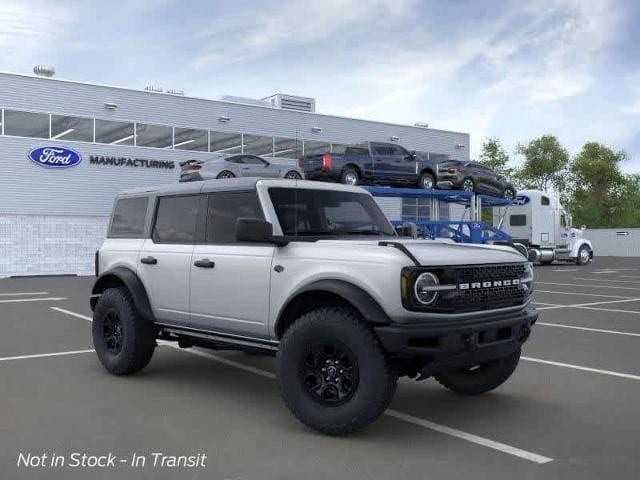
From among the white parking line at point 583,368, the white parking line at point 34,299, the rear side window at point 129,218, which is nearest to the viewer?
the white parking line at point 583,368

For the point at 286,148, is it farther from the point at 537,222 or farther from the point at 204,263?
the point at 204,263

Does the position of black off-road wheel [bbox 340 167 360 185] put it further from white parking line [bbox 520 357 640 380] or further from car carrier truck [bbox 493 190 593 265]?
white parking line [bbox 520 357 640 380]

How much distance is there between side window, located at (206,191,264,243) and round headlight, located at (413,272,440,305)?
1.71 meters

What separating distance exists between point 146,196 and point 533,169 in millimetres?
68803

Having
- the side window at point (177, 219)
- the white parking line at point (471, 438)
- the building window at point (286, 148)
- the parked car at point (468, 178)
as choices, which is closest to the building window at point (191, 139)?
the building window at point (286, 148)

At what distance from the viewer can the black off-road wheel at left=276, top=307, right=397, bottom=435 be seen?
4.69 meters

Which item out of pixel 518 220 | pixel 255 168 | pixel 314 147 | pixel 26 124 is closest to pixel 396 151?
pixel 255 168

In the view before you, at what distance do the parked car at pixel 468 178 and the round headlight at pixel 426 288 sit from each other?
66.1 ft

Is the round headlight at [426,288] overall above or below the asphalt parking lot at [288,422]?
above

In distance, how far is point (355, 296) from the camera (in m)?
4.83

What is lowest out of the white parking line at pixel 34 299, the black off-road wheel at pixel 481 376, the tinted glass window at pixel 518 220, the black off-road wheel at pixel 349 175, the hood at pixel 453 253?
the white parking line at pixel 34 299

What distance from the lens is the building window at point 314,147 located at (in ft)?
114

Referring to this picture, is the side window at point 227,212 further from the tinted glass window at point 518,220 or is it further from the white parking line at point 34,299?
the tinted glass window at point 518,220

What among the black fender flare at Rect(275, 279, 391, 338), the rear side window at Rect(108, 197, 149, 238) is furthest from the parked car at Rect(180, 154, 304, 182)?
the black fender flare at Rect(275, 279, 391, 338)
